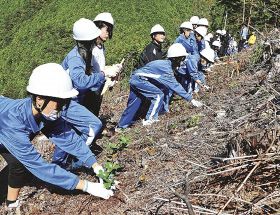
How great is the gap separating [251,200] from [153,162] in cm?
153

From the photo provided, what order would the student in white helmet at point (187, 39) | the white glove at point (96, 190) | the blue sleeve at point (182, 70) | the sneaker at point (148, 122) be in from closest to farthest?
1. the white glove at point (96, 190)
2. the sneaker at point (148, 122)
3. the blue sleeve at point (182, 70)
4. the student in white helmet at point (187, 39)

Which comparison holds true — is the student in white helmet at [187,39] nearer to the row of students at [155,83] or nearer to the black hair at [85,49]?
the row of students at [155,83]

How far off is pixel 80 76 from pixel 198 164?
74.3 inches

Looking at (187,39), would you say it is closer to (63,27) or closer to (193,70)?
(193,70)

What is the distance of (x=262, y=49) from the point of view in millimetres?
7734

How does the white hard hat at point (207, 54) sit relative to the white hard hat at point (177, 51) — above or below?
below

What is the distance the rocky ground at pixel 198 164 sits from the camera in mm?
3119

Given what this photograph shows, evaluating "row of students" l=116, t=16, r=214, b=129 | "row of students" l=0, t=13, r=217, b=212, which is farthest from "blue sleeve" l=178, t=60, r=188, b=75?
"row of students" l=0, t=13, r=217, b=212

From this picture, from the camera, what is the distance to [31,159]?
3744 millimetres

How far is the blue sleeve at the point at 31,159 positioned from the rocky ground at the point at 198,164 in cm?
38

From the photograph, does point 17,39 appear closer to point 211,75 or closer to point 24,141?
point 211,75

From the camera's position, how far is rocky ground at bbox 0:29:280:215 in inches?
123

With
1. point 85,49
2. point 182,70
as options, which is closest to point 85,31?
point 85,49

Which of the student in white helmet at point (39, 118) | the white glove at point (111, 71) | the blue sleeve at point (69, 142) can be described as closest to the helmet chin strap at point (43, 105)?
the student in white helmet at point (39, 118)
